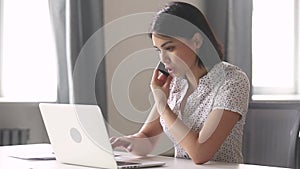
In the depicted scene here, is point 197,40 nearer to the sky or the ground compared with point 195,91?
nearer to the sky

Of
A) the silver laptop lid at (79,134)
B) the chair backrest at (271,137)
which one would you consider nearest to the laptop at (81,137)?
the silver laptop lid at (79,134)

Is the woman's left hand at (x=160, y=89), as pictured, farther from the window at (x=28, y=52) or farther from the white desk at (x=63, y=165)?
the window at (x=28, y=52)

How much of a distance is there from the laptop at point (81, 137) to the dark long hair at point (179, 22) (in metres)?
0.49

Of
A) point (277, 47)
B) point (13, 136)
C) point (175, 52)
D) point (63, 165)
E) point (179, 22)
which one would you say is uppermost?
point (179, 22)

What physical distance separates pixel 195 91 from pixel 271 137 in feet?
1.09

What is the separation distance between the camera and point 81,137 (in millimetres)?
1727

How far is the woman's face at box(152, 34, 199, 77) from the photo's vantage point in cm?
206

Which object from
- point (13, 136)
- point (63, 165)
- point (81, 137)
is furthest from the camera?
point (13, 136)

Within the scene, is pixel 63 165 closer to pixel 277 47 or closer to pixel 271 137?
pixel 271 137

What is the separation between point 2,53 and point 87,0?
2.11 ft

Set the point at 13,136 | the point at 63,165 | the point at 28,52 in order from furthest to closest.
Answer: the point at 28,52 → the point at 13,136 → the point at 63,165

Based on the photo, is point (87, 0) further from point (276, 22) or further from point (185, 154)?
point (276, 22)

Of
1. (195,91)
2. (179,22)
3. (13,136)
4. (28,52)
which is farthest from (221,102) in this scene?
(28,52)

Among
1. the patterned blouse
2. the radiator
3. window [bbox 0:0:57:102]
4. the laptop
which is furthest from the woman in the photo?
window [bbox 0:0:57:102]
